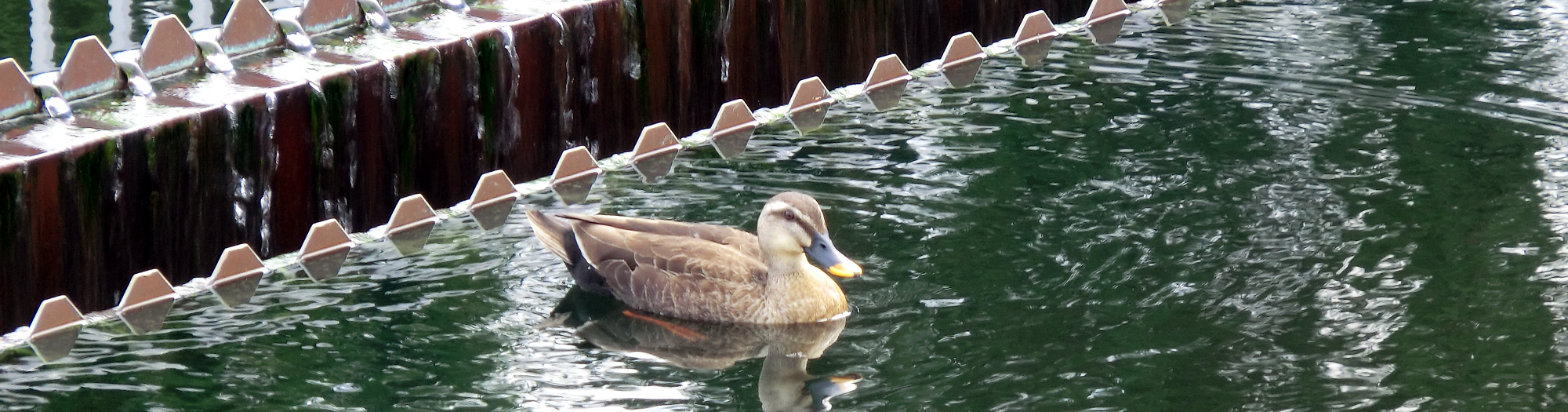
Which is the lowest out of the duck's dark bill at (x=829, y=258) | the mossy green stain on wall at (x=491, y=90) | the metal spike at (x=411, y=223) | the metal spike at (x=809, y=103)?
the metal spike at (x=809, y=103)

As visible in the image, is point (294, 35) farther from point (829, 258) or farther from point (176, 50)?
point (829, 258)

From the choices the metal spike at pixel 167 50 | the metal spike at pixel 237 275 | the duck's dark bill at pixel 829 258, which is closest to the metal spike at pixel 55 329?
the metal spike at pixel 237 275

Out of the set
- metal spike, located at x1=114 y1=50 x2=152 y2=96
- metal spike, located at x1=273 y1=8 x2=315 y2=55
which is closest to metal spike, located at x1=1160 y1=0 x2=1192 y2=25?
metal spike, located at x1=273 y1=8 x2=315 y2=55

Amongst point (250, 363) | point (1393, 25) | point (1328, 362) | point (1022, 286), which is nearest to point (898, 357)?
point (1022, 286)

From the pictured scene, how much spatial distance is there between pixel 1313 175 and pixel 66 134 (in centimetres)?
448

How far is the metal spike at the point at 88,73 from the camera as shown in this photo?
252 inches

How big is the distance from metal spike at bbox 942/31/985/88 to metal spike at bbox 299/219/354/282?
328cm

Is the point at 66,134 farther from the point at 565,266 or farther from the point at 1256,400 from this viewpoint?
the point at 1256,400

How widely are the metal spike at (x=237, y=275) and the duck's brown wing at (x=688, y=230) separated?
1.05 metres

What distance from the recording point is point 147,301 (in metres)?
6.17

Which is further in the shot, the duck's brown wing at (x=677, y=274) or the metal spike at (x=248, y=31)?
the metal spike at (x=248, y=31)

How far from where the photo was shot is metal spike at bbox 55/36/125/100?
639 centimetres

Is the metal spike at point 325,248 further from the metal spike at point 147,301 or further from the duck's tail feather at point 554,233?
the duck's tail feather at point 554,233

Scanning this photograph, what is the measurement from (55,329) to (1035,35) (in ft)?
17.4
